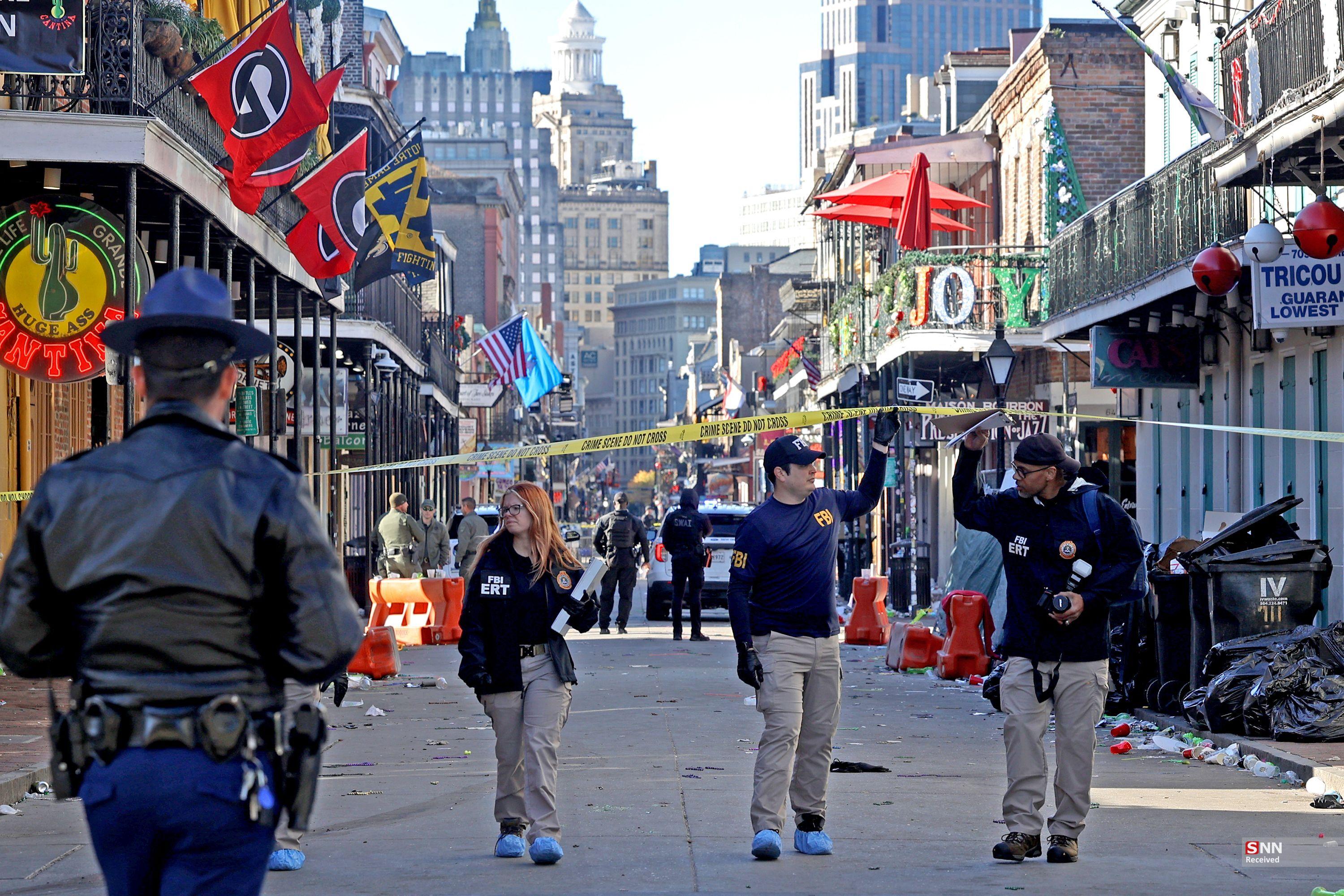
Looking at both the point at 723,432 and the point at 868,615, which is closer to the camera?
the point at 723,432

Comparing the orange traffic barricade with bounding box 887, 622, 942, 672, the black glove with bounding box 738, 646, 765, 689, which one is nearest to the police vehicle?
the orange traffic barricade with bounding box 887, 622, 942, 672

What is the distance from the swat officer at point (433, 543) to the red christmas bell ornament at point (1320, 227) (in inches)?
573

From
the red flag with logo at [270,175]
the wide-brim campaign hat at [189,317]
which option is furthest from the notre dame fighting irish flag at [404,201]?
the wide-brim campaign hat at [189,317]

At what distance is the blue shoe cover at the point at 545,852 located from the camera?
774 cm

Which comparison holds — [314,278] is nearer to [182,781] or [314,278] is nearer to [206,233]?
[206,233]

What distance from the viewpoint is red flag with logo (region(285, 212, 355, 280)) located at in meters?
17.0

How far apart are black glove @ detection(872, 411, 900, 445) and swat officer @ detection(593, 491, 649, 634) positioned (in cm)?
1401

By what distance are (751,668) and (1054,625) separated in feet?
4.20

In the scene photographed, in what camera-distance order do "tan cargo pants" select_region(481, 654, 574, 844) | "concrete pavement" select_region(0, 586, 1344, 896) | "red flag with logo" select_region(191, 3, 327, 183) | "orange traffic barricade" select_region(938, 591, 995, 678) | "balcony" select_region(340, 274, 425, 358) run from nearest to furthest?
1. "concrete pavement" select_region(0, 586, 1344, 896)
2. "tan cargo pants" select_region(481, 654, 574, 844)
3. "red flag with logo" select_region(191, 3, 327, 183)
4. "orange traffic barricade" select_region(938, 591, 995, 678)
5. "balcony" select_region(340, 274, 425, 358)

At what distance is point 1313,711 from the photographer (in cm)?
1123

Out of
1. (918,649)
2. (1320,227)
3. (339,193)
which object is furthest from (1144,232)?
(339,193)

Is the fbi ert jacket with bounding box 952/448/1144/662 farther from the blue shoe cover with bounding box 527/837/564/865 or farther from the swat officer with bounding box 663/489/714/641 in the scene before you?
the swat officer with bounding box 663/489/714/641

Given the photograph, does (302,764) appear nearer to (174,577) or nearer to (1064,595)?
(174,577)

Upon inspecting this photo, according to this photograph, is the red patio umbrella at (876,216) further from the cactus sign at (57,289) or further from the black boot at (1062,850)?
the black boot at (1062,850)
